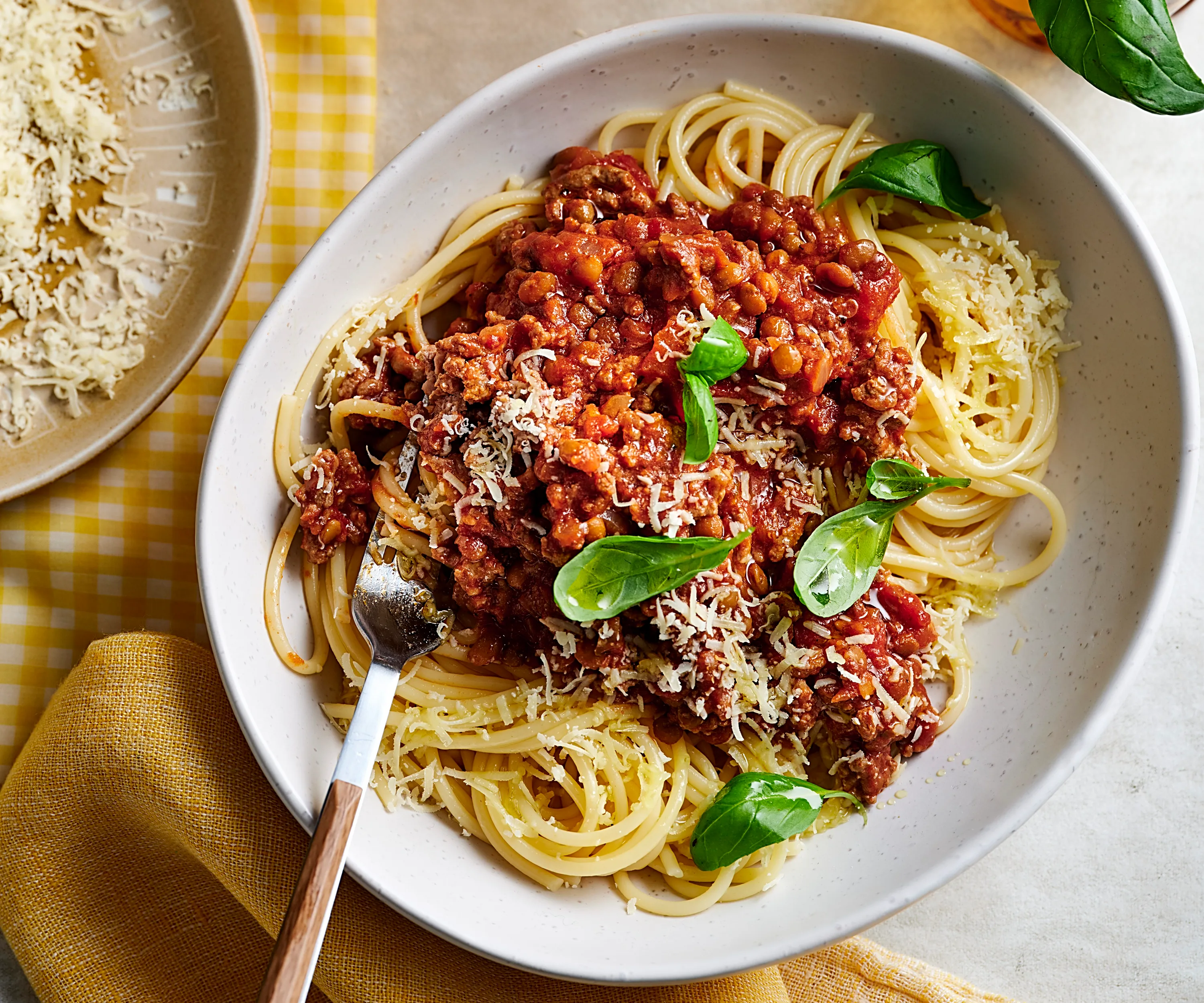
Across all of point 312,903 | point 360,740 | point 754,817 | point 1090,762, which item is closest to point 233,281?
point 360,740

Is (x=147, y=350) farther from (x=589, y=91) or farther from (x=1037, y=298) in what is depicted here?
(x=1037, y=298)

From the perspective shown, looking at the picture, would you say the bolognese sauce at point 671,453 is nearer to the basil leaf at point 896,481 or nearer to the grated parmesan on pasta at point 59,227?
the basil leaf at point 896,481

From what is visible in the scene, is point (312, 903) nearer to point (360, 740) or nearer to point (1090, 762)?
point (360, 740)

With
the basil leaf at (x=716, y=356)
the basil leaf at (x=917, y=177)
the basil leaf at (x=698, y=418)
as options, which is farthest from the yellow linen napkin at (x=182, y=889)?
the basil leaf at (x=917, y=177)

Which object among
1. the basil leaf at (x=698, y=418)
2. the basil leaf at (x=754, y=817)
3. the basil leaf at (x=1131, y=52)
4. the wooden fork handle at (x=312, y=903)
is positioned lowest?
the wooden fork handle at (x=312, y=903)

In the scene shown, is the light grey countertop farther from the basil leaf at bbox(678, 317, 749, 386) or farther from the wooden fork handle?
the wooden fork handle

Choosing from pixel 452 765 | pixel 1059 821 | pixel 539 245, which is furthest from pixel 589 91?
pixel 1059 821
